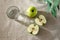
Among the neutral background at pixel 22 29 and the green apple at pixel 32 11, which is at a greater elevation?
the green apple at pixel 32 11

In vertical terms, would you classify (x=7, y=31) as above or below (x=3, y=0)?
below

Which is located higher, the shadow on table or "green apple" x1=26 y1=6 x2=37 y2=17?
"green apple" x1=26 y1=6 x2=37 y2=17

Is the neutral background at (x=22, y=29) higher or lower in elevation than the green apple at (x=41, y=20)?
lower

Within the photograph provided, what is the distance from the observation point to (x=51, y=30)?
2.44ft

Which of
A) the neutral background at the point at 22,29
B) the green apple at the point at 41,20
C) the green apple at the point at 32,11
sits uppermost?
the green apple at the point at 32,11

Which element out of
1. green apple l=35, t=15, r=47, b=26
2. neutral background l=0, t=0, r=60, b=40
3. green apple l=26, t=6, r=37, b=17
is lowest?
neutral background l=0, t=0, r=60, b=40

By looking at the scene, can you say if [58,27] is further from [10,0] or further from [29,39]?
[10,0]

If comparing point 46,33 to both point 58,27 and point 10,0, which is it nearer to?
point 58,27

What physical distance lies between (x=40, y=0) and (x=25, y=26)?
17 cm

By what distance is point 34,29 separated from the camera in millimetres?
734

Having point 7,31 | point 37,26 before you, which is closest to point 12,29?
point 7,31

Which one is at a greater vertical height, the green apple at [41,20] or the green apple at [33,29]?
the green apple at [41,20]

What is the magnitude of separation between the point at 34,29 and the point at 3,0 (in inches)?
9.7

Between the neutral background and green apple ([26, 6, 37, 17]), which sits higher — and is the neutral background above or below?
below
